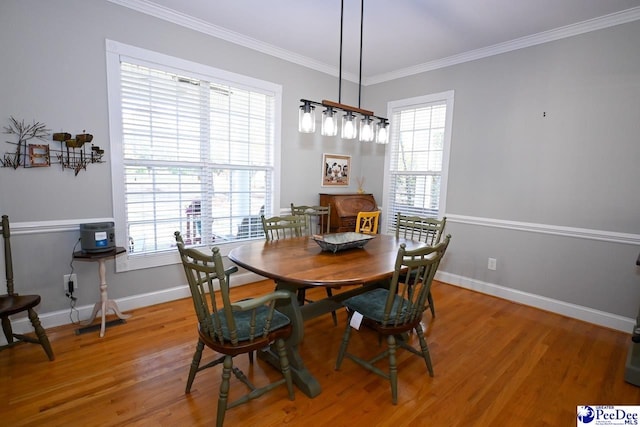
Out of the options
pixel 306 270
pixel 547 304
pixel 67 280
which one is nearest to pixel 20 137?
pixel 67 280

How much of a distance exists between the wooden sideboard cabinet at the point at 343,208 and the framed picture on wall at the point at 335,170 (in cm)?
34

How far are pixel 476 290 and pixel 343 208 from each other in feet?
6.21

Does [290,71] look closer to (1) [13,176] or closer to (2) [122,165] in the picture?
(2) [122,165]

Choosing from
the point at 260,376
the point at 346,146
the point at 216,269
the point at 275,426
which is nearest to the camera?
the point at 216,269

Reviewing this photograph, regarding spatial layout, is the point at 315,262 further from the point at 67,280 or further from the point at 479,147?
the point at 479,147

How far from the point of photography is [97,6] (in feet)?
8.56

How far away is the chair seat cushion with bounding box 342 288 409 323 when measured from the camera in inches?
77.4

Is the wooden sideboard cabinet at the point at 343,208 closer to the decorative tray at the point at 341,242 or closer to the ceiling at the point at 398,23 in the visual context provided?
the decorative tray at the point at 341,242

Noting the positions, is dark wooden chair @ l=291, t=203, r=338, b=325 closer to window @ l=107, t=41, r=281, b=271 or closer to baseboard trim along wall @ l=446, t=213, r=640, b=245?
window @ l=107, t=41, r=281, b=271

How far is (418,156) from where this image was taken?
4.31m

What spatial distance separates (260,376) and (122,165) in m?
2.19

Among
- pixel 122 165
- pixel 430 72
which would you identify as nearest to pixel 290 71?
pixel 430 72

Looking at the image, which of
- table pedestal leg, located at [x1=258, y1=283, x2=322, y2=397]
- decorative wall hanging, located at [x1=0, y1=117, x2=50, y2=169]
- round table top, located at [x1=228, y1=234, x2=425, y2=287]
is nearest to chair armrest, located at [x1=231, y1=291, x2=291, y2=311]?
round table top, located at [x1=228, y1=234, x2=425, y2=287]

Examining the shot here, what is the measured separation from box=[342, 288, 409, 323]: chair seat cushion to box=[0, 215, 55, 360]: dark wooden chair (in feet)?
6.93
